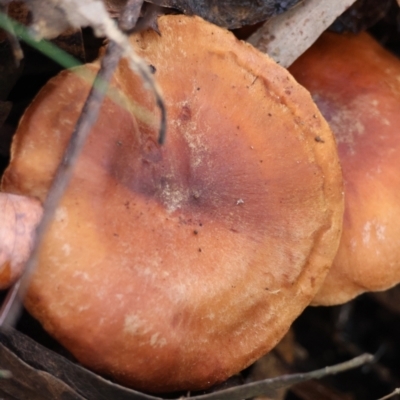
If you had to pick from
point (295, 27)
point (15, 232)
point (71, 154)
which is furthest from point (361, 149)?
point (15, 232)

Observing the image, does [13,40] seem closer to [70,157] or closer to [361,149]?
[70,157]

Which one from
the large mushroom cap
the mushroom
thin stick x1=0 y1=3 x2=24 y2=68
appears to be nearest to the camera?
thin stick x1=0 y1=3 x2=24 y2=68

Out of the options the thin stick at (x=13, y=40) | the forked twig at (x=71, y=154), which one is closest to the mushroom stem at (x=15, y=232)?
the forked twig at (x=71, y=154)

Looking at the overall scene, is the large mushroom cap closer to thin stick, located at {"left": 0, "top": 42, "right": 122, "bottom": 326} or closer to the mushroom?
thin stick, located at {"left": 0, "top": 42, "right": 122, "bottom": 326}

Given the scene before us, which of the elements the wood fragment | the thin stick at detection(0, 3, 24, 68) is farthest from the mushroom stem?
the wood fragment

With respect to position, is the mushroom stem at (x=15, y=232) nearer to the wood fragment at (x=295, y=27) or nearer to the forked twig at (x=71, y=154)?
the forked twig at (x=71, y=154)

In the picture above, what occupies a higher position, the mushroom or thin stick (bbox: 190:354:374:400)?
the mushroom
